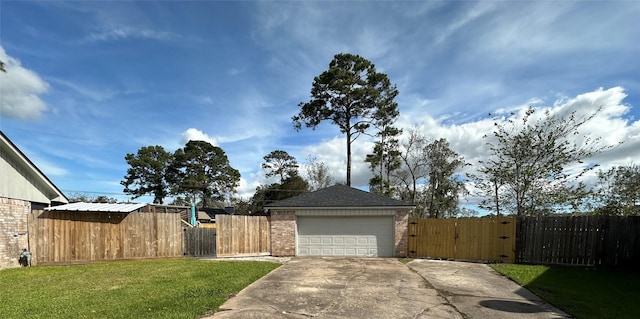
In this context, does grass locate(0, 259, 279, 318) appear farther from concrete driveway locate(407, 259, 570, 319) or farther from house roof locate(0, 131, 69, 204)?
concrete driveway locate(407, 259, 570, 319)

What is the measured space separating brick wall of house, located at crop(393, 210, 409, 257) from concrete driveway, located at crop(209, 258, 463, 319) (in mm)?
3995

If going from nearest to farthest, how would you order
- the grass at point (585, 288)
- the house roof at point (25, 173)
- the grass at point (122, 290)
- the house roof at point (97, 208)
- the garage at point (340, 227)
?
the grass at point (122, 290)
the grass at point (585, 288)
the house roof at point (25, 173)
the house roof at point (97, 208)
the garage at point (340, 227)

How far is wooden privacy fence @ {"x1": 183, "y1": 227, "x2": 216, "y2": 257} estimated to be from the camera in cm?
1337

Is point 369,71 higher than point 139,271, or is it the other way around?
point 369,71

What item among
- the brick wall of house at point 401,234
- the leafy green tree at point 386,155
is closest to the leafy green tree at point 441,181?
the leafy green tree at point 386,155

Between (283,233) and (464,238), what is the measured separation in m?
7.25

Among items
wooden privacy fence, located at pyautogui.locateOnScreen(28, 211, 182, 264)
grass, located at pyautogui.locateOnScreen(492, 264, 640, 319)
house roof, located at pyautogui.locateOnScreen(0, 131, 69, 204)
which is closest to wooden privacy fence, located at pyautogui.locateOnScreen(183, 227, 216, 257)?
wooden privacy fence, located at pyautogui.locateOnScreen(28, 211, 182, 264)

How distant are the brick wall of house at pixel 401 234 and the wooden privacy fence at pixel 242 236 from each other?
5.38 metres

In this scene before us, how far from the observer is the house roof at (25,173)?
11.0m

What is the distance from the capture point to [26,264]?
10.8 metres

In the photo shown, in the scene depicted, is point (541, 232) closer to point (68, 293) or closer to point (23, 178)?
point (68, 293)

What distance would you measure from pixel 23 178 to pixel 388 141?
21717mm

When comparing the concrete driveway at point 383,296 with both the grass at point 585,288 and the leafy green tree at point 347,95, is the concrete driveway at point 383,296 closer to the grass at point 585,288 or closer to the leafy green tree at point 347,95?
→ the grass at point 585,288

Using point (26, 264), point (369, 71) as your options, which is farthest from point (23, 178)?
point (369, 71)
